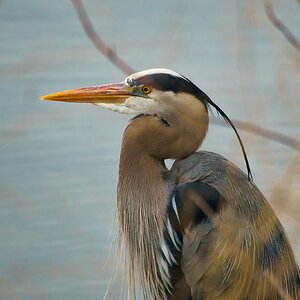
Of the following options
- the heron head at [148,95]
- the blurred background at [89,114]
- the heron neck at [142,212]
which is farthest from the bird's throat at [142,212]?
the blurred background at [89,114]

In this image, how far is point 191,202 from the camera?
385cm

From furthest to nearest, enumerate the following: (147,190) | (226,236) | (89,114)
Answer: (89,114)
(147,190)
(226,236)

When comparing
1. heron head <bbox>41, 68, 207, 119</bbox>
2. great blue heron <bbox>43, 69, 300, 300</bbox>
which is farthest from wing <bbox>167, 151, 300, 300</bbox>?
heron head <bbox>41, 68, 207, 119</bbox>

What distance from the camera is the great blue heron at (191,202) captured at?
12.5 feet

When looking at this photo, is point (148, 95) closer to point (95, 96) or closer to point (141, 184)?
point (95, 96)

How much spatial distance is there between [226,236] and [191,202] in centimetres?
16

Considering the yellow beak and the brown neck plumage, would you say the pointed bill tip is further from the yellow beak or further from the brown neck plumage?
the brown neck plumage

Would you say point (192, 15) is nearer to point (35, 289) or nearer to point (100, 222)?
point (100, 222)

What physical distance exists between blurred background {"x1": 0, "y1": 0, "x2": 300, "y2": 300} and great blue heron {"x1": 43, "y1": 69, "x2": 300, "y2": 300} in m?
0.12

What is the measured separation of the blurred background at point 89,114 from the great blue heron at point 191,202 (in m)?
0.12

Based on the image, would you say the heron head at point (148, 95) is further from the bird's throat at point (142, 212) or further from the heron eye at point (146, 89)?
the bird's throat at point (142, 212)

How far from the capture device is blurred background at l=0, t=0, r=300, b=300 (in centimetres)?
495

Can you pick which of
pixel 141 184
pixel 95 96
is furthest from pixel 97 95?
pixel 141 184

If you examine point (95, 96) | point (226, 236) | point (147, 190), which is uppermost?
point (95, 96)
